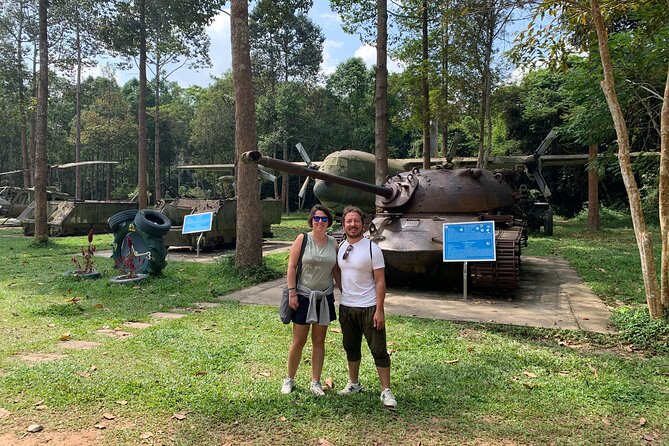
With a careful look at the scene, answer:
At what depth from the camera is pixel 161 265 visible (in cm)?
870

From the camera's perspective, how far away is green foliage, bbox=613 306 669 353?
4.89 m

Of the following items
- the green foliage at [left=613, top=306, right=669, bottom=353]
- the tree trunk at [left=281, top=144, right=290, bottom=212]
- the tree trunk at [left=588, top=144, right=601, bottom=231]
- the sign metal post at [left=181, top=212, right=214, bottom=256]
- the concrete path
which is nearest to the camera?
the green foliage at [left=613, top=306, right=669, bottom=353]

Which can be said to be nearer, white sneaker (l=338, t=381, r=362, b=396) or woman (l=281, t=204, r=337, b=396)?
woman (l=281, t=204, r=337, b=396)

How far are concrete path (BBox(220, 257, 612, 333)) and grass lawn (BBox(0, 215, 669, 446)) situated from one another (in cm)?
48

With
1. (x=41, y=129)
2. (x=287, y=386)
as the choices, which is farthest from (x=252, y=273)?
(x=41, y=129)

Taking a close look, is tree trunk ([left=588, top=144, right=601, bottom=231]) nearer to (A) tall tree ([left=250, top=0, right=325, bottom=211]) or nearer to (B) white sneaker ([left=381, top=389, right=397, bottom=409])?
(B) white sneaker ([left=381, top=389, right=397, bottom=409])

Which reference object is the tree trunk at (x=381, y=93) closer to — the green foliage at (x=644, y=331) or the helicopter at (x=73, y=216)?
the green foliage at (x=644, y=331)

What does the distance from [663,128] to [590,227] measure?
1459 centimetres

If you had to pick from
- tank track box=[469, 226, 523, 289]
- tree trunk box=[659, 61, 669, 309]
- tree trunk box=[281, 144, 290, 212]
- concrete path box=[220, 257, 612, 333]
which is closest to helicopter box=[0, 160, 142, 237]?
tree trunk box=[281, 144, 290, 212]

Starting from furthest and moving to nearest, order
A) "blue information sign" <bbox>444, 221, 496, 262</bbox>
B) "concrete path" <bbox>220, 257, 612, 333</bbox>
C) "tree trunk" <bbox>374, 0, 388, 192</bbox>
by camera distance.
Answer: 1. "tree trunk" <bbox>374, 0, 388, 192</bbox>
2. "blue information sign" <bbox>444, 221, 496, 262</bbox>
3. "concrete path" <bbox>220, 257, 612, 333</bbox>

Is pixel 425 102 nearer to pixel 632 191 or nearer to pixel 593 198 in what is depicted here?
pixel 593 198

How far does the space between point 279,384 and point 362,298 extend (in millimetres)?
1033

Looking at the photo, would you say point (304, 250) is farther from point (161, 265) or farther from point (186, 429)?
point (161, 265)

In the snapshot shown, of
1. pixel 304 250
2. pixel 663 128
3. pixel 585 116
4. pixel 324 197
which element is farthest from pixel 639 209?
pixel 324 197
